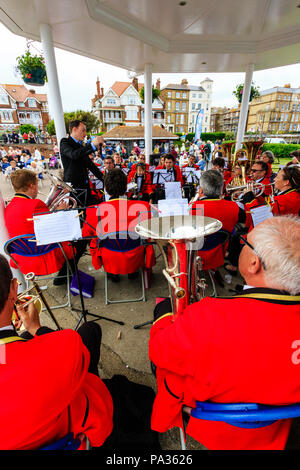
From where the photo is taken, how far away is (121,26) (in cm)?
486

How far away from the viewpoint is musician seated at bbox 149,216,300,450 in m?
0.79

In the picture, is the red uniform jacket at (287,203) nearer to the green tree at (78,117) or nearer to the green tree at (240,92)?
the green tree at (240,92)

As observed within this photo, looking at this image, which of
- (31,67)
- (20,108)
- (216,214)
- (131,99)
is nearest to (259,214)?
(216,214)

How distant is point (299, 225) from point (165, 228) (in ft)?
2.59

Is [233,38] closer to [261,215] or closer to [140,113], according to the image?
[261,215]

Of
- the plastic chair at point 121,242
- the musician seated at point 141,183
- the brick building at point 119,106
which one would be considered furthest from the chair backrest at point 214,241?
the brick building at point 119,106

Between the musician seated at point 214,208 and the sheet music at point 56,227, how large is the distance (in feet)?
4.15

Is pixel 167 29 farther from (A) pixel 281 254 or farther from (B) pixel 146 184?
(A) pixel 281 254

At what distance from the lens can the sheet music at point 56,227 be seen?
1.89m

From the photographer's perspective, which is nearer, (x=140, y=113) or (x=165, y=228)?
(x=165, y=228)

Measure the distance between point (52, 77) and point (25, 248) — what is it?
424cm

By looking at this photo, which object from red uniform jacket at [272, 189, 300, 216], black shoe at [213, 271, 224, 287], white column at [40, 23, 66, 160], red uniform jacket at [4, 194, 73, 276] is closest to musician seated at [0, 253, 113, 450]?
Answer: red uniform jacket at [4, 194, 73, 276]

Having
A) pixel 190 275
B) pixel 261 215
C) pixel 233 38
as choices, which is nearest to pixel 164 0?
pixel 233 38

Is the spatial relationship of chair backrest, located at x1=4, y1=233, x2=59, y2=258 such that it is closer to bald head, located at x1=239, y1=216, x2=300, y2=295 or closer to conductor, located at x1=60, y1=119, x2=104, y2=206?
conductor, located at x1=60, y1=119, x2=104, y2=206
